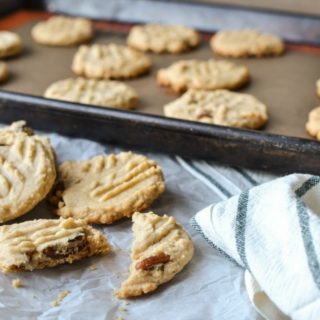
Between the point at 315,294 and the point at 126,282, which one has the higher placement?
the point at 315,294

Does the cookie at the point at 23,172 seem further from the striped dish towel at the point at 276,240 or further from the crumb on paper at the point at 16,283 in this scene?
the striped dish towel at the point at 276,240

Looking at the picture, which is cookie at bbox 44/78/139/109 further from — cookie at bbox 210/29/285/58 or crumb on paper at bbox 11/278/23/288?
crumb on paper at bbox 11/278/23/288

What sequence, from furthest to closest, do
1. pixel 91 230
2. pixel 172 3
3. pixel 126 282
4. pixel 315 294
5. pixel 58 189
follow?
pixel 172 3
pixel 58 189
pixel 91 230
pixel 126 282
pixel 315 294

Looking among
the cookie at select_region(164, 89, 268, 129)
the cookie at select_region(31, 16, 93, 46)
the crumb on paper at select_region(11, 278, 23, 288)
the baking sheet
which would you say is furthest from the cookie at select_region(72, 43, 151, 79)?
the crumb on paper at select_region(11, 278, 23, 288)

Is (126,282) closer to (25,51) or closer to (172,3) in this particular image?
(25,51)

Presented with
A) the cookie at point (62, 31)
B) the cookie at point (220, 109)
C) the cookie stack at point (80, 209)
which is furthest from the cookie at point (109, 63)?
the cookie stack at point (80, 209)

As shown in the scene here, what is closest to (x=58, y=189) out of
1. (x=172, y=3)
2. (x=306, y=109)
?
(x=306, y=109)

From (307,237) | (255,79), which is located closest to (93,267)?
(307,237)

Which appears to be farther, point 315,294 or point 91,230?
point 91,230
